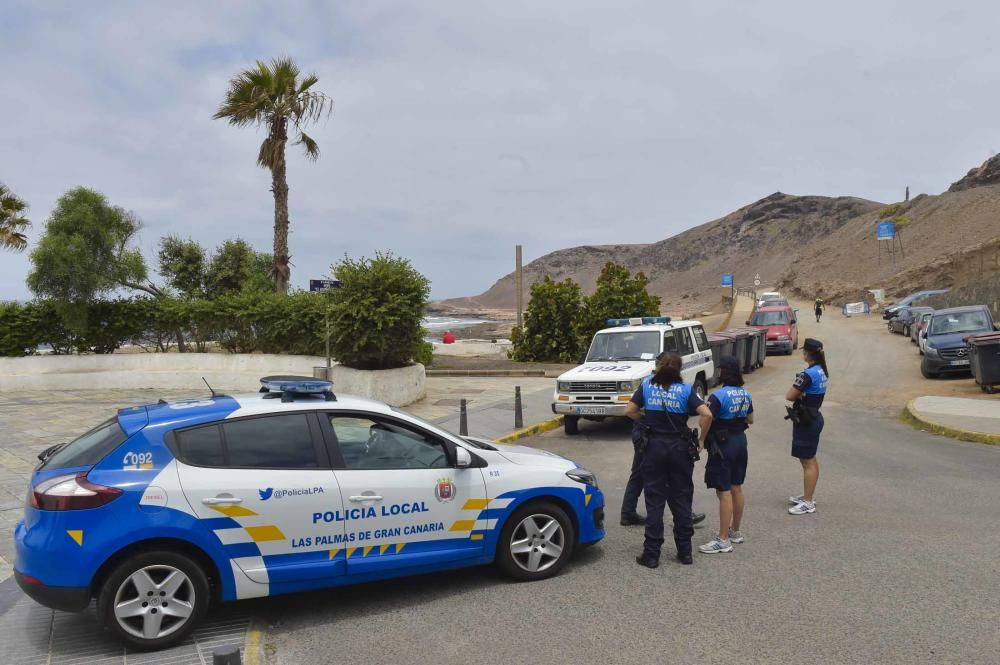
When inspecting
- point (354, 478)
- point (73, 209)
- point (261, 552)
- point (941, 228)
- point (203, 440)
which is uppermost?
point (941, 228)

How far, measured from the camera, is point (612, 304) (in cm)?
2519

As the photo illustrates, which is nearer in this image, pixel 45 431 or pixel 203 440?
pixel 203 440

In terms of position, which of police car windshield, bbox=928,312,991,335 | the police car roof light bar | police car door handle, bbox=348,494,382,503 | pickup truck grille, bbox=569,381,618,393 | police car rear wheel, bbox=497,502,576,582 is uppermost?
police car windshield, bbox=928,312,991,335

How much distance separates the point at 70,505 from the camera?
4258 millimetres

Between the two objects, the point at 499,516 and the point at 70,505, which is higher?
the point at 70,505

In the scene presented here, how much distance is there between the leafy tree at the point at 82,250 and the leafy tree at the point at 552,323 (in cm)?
1343

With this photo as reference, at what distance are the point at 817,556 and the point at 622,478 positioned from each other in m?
3.44

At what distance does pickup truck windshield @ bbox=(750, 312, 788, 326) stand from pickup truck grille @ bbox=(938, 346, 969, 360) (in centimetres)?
938

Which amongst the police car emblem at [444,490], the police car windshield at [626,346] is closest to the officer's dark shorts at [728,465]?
the police car emblem at [444,490]

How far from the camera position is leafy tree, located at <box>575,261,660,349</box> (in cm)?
2520

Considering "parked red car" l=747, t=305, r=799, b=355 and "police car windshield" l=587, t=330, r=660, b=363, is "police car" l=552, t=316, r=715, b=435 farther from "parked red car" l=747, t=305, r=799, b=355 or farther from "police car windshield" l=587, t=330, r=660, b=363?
"parked red car" l=747, t=305, r=799, b=355

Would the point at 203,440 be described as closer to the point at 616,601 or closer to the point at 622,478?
the point at 616,601

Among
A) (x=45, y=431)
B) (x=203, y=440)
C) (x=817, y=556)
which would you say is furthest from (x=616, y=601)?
(x=45, y=431)

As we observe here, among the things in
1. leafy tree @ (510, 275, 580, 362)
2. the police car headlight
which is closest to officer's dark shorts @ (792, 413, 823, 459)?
the police car headlight
